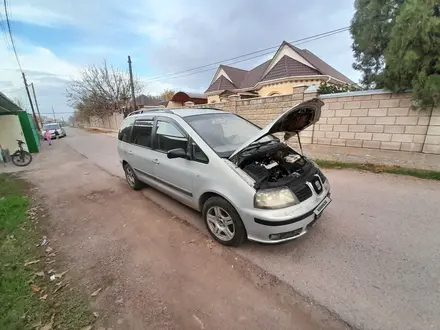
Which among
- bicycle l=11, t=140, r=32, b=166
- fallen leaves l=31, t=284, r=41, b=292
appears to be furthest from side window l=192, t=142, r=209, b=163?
bicycle l=11, t=140, r=32, b=166

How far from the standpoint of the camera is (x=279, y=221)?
2.21 metres

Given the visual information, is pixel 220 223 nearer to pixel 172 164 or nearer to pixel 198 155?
pixel 198 155

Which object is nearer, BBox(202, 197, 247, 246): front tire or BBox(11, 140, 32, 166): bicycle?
BBox(202, 197, 247, 246): front tire

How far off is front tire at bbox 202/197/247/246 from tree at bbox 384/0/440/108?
5.72 m

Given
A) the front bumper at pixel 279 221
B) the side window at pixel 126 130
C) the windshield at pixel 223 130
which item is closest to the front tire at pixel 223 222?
the front bumper at pixel 279 221

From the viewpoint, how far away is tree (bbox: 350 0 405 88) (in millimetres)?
5859

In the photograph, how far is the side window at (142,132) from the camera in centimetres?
390

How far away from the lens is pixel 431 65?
486 centimetres

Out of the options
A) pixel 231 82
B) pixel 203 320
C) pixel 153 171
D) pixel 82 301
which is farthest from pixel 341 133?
pixel 231 82

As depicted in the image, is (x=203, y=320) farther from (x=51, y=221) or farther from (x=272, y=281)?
(x=51, y=221)

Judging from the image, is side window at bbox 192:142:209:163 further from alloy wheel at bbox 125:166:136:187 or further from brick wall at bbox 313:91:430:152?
brick wall at bbox 313:91:430:152

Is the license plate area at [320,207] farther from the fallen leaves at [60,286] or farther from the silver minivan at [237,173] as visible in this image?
the fallen leaves at [60,286]

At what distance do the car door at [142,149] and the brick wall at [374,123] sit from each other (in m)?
6.19

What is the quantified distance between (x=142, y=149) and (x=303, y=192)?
3061 millimetres
